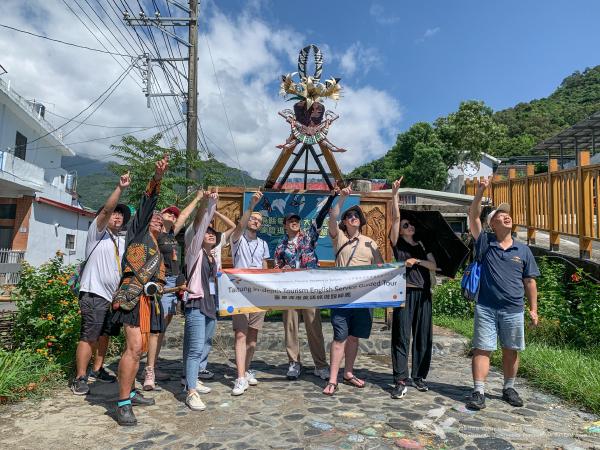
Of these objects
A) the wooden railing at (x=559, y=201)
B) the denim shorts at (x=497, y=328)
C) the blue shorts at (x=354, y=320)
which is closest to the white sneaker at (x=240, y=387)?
the blue shorts at (x=354, y=320)

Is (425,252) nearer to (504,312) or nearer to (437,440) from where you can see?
(504,312)

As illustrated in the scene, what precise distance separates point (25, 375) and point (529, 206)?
932 centimetres

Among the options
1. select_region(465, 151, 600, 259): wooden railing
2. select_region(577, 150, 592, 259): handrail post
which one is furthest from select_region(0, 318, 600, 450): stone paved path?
select_region(465, 151, 600, 259): wooden railing

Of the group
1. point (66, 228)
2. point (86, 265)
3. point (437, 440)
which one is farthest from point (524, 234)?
point (66, 228)

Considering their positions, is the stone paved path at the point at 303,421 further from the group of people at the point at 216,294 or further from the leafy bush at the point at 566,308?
the leafy bush at the point at 566,308

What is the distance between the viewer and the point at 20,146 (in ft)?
66.3

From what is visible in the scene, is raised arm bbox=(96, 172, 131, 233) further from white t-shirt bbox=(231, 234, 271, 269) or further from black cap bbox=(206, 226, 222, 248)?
white t-shirt bbox=(231, 234, 271, 269)

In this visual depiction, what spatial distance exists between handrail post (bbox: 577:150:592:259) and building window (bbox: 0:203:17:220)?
67.3 ft

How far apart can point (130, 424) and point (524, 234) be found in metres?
Answer: 9.67

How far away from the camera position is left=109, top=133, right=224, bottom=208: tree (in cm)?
908

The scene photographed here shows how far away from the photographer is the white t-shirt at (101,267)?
160 inches

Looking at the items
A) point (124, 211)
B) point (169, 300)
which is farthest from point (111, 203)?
point (169, 300)

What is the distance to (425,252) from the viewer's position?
179 inches

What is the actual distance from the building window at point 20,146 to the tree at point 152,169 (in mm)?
14204
